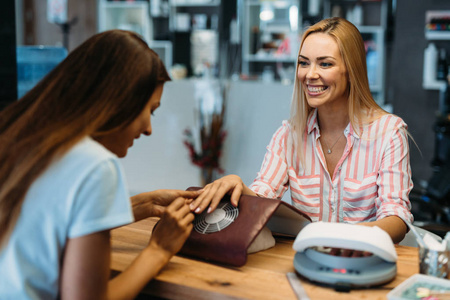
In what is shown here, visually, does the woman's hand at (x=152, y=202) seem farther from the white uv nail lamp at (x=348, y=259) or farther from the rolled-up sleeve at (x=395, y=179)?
the rolled-up sleeve at (x=395, y=179)

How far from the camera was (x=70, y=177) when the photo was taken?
0.99 metres

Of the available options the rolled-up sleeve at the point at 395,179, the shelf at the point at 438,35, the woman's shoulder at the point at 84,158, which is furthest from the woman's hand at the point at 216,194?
the shelf at the point at 438,35

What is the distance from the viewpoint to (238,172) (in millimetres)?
4637

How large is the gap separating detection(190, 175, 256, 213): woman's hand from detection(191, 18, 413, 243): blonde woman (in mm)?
198

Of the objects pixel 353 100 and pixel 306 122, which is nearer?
pixel 353 100

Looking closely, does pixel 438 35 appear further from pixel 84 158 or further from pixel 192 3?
pixel 84 158

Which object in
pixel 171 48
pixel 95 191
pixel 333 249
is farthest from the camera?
pixel 171 48

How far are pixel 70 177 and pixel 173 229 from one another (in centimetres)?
36

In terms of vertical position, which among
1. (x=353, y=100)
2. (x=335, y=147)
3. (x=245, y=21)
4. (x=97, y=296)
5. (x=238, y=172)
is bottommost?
(x=238, y=172)

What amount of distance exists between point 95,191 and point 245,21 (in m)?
6.63

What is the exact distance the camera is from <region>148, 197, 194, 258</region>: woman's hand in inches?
49.1

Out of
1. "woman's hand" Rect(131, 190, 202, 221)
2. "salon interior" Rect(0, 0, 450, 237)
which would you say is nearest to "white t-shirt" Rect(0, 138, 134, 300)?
"woman's hand" Rect(131, 190, 202, 221)

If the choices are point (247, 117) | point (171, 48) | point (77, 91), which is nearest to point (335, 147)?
point (77, 91)

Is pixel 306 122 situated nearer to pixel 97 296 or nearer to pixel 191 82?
A: pixel 97 296
